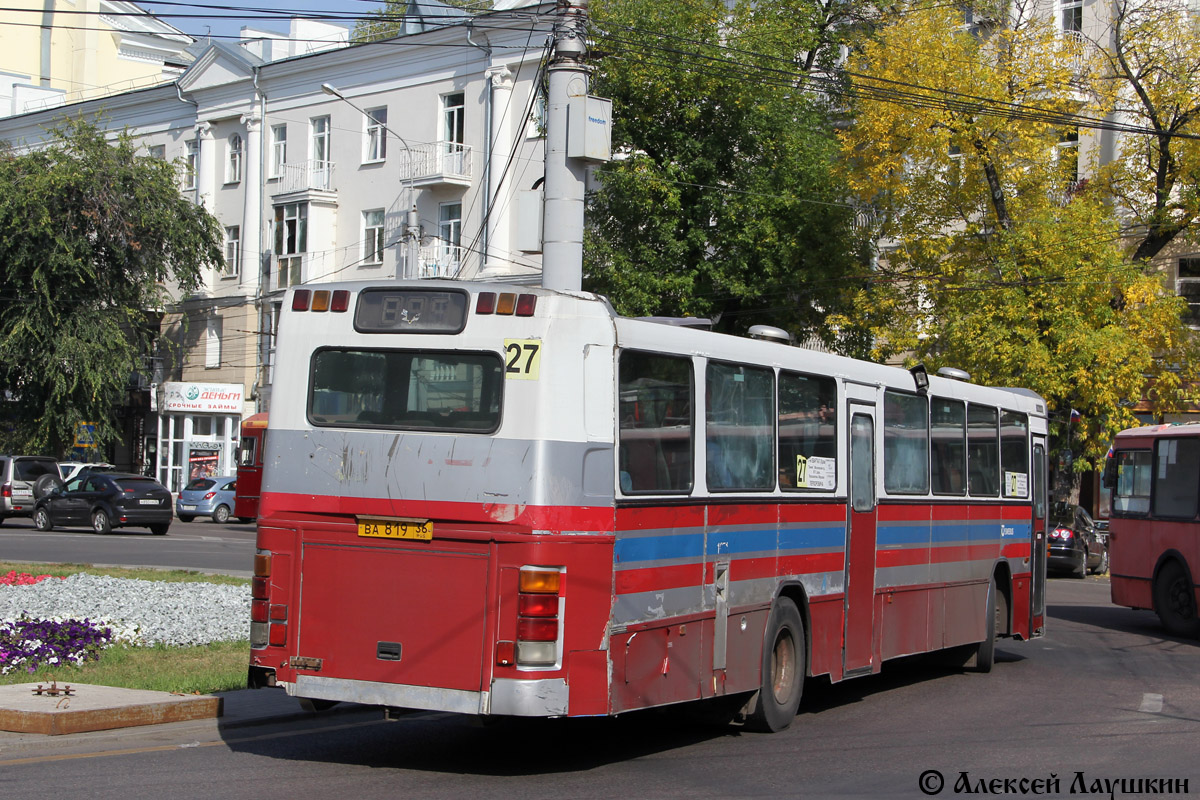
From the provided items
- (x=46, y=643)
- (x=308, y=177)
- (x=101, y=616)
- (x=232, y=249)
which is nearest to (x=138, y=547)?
(x=101, y=616)

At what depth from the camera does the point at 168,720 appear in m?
9.85

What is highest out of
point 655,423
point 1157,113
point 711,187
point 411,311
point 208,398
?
point 1157,113

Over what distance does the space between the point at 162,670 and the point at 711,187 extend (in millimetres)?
21721

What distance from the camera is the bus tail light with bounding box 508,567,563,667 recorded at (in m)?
8.09

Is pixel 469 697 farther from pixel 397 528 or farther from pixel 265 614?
pixel 265 614

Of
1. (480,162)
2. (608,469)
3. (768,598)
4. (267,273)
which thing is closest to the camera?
(608,469)

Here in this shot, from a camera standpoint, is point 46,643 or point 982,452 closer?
point 46,643

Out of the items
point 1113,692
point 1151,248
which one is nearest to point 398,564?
point 1113,692

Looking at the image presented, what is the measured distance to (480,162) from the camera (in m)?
45.2

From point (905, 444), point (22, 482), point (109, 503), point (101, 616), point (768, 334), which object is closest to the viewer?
point (768, 334)

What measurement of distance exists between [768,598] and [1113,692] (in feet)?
15.2

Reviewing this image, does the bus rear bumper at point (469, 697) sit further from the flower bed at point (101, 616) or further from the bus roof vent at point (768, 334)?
the flower bed at point (101, 616)

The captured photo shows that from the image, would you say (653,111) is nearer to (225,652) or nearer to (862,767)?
(225,652)

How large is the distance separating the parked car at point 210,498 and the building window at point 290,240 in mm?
8260
